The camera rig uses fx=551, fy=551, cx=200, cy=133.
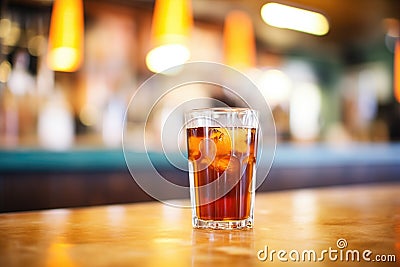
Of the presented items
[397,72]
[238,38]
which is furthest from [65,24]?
[397,72]

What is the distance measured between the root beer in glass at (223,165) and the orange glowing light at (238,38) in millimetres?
4075

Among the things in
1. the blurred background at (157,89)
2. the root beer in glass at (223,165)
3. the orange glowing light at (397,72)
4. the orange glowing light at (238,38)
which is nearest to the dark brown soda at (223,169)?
the root beer in glass at (223,165)

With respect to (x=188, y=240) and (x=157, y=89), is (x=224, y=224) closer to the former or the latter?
(x=188, y=240)

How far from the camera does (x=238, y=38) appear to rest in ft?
15.4

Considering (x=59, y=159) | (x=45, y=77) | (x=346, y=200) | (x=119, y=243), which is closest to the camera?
(x=119, y=243)

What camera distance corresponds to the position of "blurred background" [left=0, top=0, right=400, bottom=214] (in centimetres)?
228

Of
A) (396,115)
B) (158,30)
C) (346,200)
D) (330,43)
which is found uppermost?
(330,43)

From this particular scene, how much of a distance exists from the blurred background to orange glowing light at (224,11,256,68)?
13mm

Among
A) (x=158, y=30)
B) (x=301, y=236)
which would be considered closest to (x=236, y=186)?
(x=301, y=236)

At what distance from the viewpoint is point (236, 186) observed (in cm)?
68

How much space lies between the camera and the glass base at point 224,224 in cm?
66

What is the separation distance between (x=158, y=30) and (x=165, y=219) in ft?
8.02

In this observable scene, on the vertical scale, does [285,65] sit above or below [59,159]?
above

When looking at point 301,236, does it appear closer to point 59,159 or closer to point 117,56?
point 59,159
